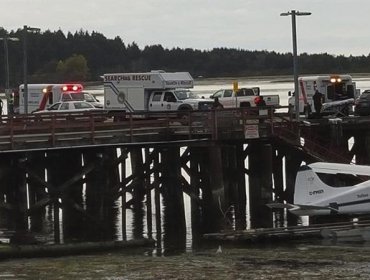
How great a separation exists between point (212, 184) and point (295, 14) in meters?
9.05

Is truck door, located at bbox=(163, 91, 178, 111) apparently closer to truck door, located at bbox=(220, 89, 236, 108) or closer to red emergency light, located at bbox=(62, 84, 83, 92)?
truck door, located at bbox=(220, 89, 236, 108)

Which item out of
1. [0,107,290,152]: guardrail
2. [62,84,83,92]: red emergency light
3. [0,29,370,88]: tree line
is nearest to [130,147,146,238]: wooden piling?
[0,107,290,152]: guardrail

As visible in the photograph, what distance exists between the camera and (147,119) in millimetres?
34469

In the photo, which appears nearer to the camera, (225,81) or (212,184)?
(212,184)

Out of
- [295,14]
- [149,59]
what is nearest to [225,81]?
[149,59]

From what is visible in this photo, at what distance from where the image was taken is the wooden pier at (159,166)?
103 feet

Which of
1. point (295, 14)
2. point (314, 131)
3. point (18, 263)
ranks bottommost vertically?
point (18, 263)

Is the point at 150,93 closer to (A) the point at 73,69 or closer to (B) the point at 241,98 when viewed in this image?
(B) the point at 241,98

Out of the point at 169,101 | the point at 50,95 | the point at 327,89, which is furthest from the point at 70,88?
the point at 327,89

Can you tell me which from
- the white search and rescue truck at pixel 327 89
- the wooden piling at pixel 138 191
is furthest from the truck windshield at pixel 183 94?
the wooden piling at pixel 138 191

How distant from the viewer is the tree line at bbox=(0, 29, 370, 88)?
140 metres

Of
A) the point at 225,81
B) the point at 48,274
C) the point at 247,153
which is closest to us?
the point at 48,274

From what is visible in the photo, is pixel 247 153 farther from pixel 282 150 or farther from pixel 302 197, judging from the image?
pixel 302 197

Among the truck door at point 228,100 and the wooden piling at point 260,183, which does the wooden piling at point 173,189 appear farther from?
the truck door at point 228,100
